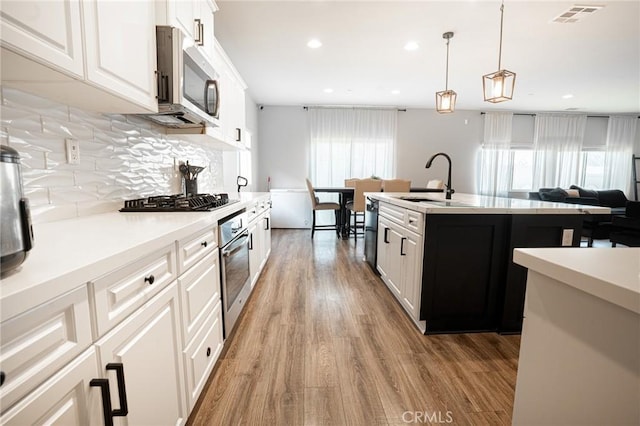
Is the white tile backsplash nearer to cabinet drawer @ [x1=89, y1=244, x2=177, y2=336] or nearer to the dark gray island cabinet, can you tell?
cabinet drawer @ [x1=89, y1=244, x2=177, y2=336]

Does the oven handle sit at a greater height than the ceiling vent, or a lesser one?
lesser

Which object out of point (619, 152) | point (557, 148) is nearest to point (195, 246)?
point (557, 148)

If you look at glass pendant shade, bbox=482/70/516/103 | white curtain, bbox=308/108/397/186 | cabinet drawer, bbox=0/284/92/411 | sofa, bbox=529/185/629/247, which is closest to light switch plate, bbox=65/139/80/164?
cabinet drawer, bbox=0/284/92/411

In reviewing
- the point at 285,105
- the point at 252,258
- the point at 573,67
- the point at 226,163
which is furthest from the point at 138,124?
the point at 573,67

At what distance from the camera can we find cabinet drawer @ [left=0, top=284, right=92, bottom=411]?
0.43 metres

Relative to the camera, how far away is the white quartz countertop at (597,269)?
1.43ft

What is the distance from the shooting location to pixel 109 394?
24.3 inches

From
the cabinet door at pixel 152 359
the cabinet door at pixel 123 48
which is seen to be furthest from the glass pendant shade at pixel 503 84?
the cabinet door at pixel 152 359

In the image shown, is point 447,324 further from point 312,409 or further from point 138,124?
point 138,124

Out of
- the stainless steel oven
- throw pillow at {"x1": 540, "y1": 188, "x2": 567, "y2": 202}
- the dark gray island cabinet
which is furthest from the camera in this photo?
throw pillow at {"x1": 540, "y1": 188, "x2": 567, "y2": 202}

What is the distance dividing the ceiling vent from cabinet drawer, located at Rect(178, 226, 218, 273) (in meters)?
3.47

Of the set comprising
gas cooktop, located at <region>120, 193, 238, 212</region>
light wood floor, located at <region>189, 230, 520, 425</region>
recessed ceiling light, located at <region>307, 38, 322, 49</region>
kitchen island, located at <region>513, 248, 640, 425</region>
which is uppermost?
recessed ceiling light, located at <region>307, 38, 322, 49</region>

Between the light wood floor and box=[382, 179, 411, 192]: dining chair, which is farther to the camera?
box=[382, 179, 411, 192]: dining chair

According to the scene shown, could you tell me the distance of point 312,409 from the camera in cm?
125
